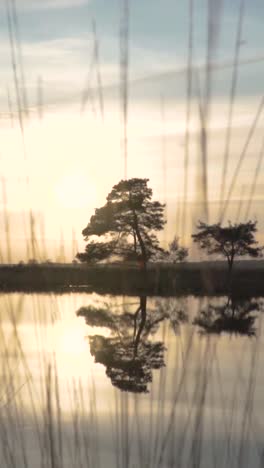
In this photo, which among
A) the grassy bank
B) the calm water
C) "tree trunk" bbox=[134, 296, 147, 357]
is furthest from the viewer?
the grassy bank

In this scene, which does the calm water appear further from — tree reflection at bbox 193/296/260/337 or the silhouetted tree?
the silhouetted tree

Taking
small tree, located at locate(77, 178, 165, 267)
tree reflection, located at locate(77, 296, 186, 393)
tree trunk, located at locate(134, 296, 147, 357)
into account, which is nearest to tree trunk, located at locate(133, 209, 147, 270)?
small tree, located at locate(77, 178, 165, 267)

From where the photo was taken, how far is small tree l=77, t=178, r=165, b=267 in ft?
96.5

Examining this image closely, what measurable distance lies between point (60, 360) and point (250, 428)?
3.83m

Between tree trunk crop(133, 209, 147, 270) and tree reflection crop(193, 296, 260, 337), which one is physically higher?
tree trunk crop(133, 209, 147, 270)

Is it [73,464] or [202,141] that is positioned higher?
[202,141]

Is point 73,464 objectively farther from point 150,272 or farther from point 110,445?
point 150,272

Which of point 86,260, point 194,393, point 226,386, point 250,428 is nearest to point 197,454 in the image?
point 250,428

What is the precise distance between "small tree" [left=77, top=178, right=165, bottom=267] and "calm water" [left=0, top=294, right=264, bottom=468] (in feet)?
52.0

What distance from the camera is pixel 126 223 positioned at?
97.9ft

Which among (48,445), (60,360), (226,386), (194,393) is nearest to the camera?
(48,445)

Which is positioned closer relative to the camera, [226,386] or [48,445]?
[48,445]

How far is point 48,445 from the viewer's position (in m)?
4.76

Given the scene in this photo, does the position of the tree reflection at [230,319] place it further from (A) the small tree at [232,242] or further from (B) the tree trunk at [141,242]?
(A) the small tree at [232,242]
